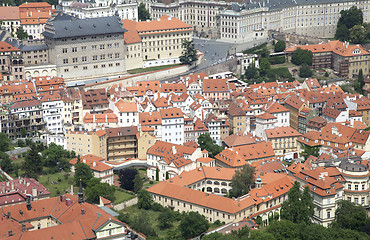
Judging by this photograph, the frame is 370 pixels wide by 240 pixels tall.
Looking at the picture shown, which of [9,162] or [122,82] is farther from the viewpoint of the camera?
[122,82]

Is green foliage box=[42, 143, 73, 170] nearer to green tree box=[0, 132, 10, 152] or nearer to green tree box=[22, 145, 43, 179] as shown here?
green tree box=[22, 145, 43, 179]

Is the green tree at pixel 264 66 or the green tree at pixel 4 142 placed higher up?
the green tree at pixel 264 66

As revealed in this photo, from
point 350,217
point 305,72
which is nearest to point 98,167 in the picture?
point 350,217

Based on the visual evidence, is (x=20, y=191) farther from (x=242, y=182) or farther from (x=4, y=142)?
(x=242, y=182)

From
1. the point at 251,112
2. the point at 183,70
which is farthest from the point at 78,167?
the point at 183,70

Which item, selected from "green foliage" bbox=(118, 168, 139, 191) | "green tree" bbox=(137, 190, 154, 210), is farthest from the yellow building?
"green tree" bbox=(137, 190, 154, 210)

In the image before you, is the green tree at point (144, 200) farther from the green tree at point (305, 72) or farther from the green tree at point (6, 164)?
the green tree at point (305, 72)

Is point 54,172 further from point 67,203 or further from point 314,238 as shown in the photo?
point 314,238

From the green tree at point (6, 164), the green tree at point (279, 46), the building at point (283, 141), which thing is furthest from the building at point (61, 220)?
the green tree at point (279, 46)
